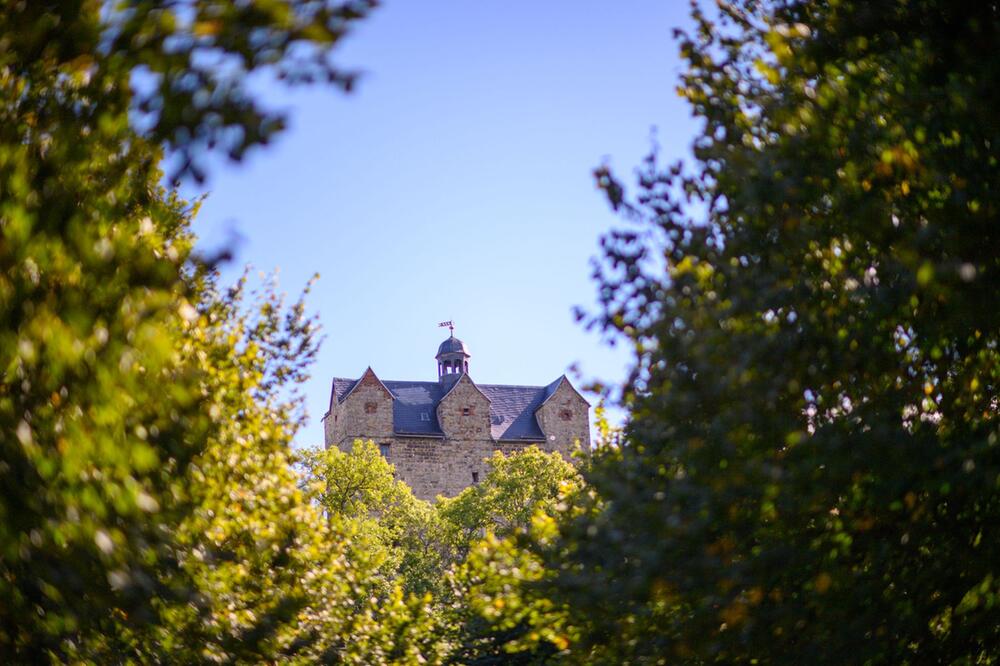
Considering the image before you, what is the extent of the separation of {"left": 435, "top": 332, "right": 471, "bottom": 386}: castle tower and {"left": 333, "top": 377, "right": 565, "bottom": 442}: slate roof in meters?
1.85

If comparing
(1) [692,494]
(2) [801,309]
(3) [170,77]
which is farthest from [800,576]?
(3) [170,77]

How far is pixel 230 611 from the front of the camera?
27.1 ft

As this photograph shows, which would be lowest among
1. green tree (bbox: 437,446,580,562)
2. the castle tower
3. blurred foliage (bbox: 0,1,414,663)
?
blurred foliage (bbox: 0,1,414,663)

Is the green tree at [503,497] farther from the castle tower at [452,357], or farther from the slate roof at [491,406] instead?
the castle tower at [452,357]

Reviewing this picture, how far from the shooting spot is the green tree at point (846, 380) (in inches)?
282

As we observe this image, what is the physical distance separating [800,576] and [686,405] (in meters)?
1.54

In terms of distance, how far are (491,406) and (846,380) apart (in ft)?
199

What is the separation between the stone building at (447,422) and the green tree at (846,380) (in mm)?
55059

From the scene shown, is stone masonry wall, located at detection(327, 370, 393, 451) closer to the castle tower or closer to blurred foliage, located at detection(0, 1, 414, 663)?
the castle tower

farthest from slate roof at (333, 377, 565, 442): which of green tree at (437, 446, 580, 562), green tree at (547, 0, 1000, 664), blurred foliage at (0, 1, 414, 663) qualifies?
blurred foliage at (0, 1, 414, 663)

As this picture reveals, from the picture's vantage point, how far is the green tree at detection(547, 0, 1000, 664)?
7.16 meters

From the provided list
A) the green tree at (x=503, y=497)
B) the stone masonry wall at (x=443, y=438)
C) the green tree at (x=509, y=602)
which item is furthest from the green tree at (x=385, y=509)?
the green tree at (x=509, y=602)

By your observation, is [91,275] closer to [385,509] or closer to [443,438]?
[385,509]

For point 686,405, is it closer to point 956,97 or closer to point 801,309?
point 801,309
